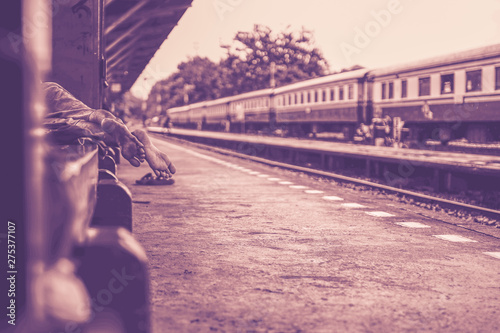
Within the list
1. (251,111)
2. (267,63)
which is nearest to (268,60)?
(267,63)

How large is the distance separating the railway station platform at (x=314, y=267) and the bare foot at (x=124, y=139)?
1.55 m

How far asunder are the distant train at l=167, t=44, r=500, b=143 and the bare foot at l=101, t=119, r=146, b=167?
54.8ft

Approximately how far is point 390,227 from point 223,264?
10.7ft

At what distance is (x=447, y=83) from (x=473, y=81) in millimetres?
1536

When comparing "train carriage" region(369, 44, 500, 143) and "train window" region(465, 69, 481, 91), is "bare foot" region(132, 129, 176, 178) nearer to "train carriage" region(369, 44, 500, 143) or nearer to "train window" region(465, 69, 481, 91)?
"train carriage" region(369, 44, 500, 143)

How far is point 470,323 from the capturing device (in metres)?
4.01

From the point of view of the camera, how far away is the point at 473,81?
19.2 metres

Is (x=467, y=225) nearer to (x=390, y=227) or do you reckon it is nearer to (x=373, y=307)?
(x=390, y=227)

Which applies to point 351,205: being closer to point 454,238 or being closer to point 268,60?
point 454,238

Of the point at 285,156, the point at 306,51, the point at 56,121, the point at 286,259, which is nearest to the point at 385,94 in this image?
the point at 285,156

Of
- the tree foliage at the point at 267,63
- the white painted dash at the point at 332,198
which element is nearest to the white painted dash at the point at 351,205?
the white painted dash at the point at 332,198

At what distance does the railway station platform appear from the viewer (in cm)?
408

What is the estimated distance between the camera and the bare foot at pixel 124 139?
8.43 feet

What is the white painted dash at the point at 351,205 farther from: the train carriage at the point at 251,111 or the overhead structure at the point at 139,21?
the train carriage at the point at 251,111
